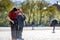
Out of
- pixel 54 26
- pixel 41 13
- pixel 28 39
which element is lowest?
pixel 28 39

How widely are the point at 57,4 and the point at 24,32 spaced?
47 cm

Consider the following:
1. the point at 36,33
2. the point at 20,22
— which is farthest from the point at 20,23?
the point at 36,33

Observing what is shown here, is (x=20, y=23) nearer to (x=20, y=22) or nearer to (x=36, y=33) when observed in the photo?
(x=20, y=22)

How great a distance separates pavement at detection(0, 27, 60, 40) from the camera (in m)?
1.83

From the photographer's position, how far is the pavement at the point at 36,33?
71.9 inches

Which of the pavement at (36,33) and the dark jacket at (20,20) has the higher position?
the dark jacket at (20,20)

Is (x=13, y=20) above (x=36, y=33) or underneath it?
above

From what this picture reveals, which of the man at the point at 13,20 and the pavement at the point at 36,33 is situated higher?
the man at the point at 13,20

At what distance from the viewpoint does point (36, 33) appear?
1.88m

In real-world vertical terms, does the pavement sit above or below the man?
below

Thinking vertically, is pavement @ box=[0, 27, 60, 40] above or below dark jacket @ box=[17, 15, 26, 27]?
below

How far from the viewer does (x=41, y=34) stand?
188 cm

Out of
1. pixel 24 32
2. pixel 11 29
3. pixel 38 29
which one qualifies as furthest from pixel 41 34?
pixel 11 29

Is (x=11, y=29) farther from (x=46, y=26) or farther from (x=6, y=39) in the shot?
(x=46, y=26)
